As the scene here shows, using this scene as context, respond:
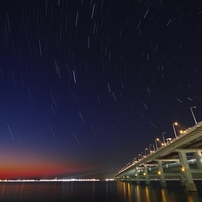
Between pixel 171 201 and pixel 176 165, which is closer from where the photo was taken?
pixel 171 201

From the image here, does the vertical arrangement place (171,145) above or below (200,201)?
above

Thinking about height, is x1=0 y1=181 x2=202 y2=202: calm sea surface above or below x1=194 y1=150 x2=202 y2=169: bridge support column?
below

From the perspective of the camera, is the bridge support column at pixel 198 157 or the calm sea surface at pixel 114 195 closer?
the calm sea surface at pixel 114 195

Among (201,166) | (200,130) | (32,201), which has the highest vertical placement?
(200,130)

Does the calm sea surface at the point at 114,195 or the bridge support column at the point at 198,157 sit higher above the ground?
the bridge support column at the point at 198,157

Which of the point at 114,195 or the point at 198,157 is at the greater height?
the point at 198,157

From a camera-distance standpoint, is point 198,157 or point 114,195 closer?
point 114,195

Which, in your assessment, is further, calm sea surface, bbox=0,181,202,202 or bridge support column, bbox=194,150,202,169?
bridge support column, bbox=194,150,202,169

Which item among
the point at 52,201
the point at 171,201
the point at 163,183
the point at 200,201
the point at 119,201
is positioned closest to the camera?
the point at 200,201

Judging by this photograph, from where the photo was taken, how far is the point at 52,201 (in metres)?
36.8

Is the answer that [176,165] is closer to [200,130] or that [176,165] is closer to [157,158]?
[157,158]

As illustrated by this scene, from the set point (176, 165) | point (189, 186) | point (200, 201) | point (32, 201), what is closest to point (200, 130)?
point (200, 201)

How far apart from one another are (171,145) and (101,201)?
2615cm

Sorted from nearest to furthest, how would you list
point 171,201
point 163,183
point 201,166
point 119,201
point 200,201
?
point 200,201, point 171,201, point 119,201, point 201,166, point 163,183
